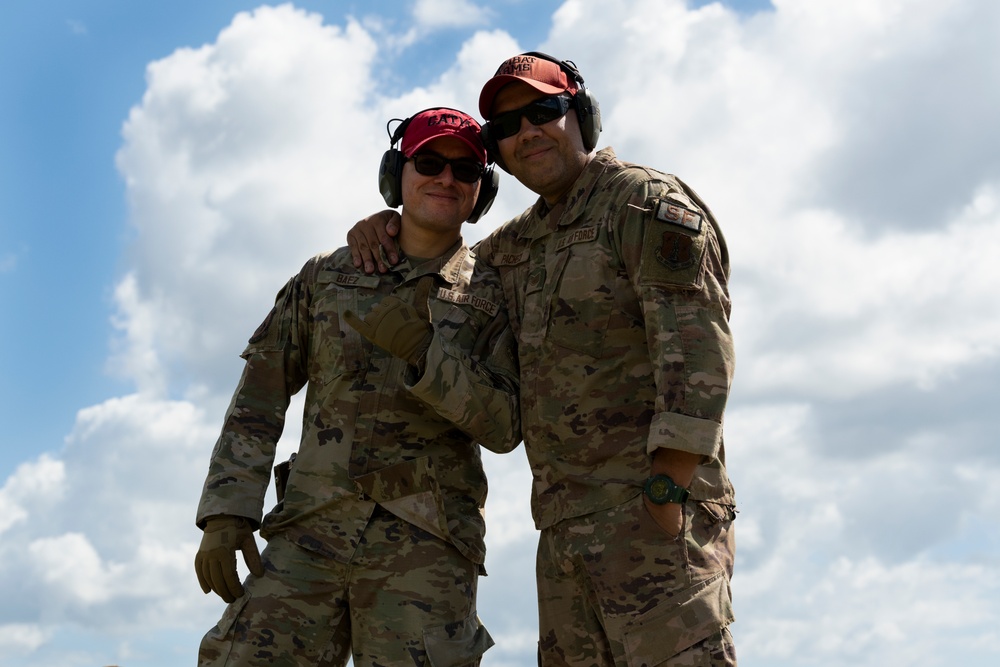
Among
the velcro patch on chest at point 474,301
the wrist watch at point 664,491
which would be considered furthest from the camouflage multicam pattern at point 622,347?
the velcro patch on chest at point 474,301

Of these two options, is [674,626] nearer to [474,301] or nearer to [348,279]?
[474,301]

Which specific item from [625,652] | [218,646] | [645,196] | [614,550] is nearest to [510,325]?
[645,196]

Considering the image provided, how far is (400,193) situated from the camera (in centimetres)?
638

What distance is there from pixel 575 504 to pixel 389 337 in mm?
1271

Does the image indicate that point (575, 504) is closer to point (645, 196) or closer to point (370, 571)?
point (370, 571)

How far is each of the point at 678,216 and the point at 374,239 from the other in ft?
6.45

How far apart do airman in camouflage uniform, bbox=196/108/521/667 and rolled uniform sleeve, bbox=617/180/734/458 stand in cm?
98

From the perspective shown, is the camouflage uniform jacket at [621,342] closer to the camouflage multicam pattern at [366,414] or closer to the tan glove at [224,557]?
the camouflage multicam pattern at [366,414]

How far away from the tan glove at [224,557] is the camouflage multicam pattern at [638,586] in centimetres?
167

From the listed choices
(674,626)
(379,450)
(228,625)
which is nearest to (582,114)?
(379,450)

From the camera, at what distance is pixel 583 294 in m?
5.23

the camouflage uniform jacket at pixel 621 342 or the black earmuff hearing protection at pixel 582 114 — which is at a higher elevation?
the black earmuff hearing protection at pixel 582 114

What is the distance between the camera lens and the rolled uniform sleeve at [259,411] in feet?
19.1

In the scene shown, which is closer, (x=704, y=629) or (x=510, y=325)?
(x=704, y=629)
